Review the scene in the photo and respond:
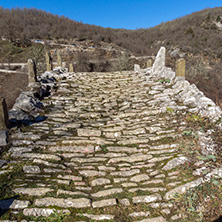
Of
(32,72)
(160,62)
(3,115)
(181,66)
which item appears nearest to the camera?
(3,115)

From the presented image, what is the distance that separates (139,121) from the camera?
232 inches

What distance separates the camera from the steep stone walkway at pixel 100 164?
9.55ft

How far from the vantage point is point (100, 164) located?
13.2 feet

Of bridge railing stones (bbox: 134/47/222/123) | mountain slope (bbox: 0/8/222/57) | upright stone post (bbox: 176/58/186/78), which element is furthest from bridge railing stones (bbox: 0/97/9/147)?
mountain slope (bbox: 0/8/222/57)

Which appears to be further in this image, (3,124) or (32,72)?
(32,72)

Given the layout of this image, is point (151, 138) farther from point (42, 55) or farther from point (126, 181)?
point (42, 55)

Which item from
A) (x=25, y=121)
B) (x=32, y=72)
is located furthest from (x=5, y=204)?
(x=32, y=72)

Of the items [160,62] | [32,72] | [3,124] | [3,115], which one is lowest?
[3,124]

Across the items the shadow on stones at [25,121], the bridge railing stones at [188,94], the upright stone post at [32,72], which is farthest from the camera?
the upright stone post at [32,72]

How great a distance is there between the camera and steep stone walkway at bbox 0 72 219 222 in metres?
2.91

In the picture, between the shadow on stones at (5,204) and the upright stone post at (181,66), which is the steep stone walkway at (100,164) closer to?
the shadow on stones at (5,204)

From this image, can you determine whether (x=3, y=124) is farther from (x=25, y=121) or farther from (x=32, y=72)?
(x=32, y=72)

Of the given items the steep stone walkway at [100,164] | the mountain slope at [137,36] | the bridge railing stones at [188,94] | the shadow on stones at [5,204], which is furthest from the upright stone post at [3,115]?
the mountain slope at [137,36]

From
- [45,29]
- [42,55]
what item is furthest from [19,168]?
[45,29]
